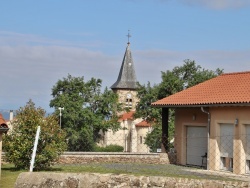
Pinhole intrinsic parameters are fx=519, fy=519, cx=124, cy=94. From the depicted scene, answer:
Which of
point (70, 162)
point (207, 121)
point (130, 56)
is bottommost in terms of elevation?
point (70, 162)

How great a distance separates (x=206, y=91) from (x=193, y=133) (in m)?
2.24

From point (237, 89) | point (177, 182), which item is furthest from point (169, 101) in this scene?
point (177, 182)

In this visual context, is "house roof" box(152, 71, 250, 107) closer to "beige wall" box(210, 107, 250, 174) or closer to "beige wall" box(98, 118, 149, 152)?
"beige wall" box(210, 107, 250, 174)

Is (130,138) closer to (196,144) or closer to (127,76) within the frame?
(127,76)

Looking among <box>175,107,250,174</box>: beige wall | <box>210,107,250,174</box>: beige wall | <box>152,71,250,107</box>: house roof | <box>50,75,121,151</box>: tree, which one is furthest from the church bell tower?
<box>210,107,250,174</box>: beige wall

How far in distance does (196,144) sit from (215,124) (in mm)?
2641

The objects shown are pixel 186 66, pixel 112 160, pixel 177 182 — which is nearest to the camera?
pixel 177 182

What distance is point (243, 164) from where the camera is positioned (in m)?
22.3

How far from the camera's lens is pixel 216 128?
941 inches

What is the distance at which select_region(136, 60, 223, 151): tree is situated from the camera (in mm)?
54406

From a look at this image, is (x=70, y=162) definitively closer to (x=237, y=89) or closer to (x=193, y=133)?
(x=193, y=133)

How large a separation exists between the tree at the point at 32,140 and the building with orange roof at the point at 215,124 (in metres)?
7.15

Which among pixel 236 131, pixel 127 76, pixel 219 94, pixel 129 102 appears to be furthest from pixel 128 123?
pixel 236 131

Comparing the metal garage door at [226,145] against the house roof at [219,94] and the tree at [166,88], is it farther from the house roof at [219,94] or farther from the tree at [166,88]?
the tree at [166,88]
